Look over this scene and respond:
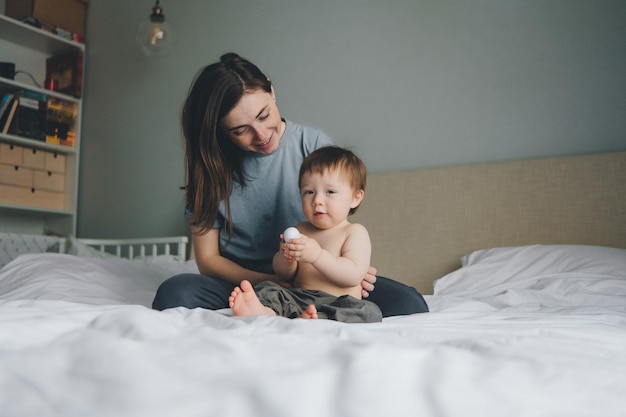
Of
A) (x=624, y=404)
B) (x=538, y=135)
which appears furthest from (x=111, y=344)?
(x=538, y=135)

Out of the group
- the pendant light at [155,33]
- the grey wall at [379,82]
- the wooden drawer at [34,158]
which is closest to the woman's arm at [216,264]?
the grey wall at [379,82]

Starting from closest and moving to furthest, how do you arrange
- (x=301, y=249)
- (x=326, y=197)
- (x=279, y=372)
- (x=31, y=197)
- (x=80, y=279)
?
(x=279, y=372), (x=301, y=249), (x=326, y=197), (x=80, y=279), (x=31, y=197)

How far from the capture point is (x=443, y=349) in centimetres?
54

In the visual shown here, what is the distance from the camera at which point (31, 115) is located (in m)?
3.27

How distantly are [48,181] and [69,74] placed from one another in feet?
2.29

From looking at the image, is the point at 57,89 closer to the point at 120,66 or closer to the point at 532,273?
the point at 120,66

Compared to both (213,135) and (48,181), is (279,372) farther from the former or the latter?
(48,181)

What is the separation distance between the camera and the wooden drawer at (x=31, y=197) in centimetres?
320

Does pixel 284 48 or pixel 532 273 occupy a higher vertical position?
pixel 284 48

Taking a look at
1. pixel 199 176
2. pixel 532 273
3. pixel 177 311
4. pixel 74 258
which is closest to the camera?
pixel 177 311

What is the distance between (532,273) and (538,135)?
23.6 inches

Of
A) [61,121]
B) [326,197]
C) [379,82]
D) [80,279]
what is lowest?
[80,279]

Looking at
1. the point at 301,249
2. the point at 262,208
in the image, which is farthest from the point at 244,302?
the point at 262,208

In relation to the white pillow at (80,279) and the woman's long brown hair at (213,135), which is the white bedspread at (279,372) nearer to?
the woman's long brown hair at (213,135)
